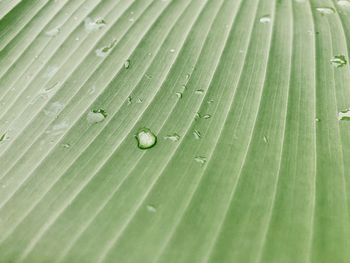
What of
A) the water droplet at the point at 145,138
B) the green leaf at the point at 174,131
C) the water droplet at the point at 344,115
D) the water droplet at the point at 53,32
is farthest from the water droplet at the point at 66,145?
the water droplet at the point at 344,115

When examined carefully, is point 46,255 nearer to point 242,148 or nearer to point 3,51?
point 242,148

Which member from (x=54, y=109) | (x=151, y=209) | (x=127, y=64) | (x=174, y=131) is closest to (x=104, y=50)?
(x=127, y=64)

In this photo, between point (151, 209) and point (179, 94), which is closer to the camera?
point (151, 209)

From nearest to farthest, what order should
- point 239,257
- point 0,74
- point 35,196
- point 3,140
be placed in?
point 239,257
point 35,196
point 3,140
point 0,74

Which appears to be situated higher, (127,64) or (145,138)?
(127,64)

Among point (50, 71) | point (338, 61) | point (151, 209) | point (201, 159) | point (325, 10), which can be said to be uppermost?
point (325, 10)

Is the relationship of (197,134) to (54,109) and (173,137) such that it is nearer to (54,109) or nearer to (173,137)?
(173,137)

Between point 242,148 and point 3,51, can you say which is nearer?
point 242,148

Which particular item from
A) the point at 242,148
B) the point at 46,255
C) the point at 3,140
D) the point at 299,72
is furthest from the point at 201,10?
the point at 46,255
